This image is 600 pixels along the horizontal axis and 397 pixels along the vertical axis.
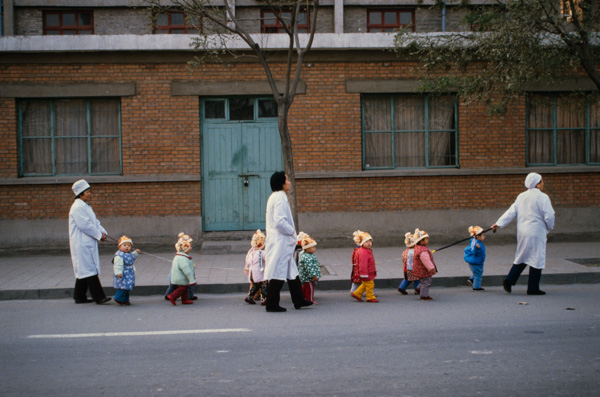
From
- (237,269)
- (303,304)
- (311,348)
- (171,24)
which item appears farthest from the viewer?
(171,24)

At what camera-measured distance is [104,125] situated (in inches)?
539

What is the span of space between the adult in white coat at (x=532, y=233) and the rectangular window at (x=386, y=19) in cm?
761

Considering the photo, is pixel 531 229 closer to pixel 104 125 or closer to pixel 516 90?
pixel 516 90

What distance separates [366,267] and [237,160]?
19.6ft

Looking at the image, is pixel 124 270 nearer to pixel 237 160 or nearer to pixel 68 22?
pixel 237 160

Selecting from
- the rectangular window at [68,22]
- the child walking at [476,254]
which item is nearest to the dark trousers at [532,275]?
the child walking at [476,254]

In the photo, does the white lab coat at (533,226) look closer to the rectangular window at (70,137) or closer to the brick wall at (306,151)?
the brick wall at (306,151)

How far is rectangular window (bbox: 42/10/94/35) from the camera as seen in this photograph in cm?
1529

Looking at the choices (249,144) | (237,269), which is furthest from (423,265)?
(249,144)

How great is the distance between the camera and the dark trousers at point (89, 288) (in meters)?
8.93

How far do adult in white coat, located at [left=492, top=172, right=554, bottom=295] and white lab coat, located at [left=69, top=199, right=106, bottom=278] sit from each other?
5.80 metres

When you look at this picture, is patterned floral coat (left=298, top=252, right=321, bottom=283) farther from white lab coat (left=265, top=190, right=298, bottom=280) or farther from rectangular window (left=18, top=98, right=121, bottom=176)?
rectangular window (left=18, top=98, right=121, bottom=176)

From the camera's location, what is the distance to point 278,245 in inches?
325

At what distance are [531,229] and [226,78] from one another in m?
7.39
